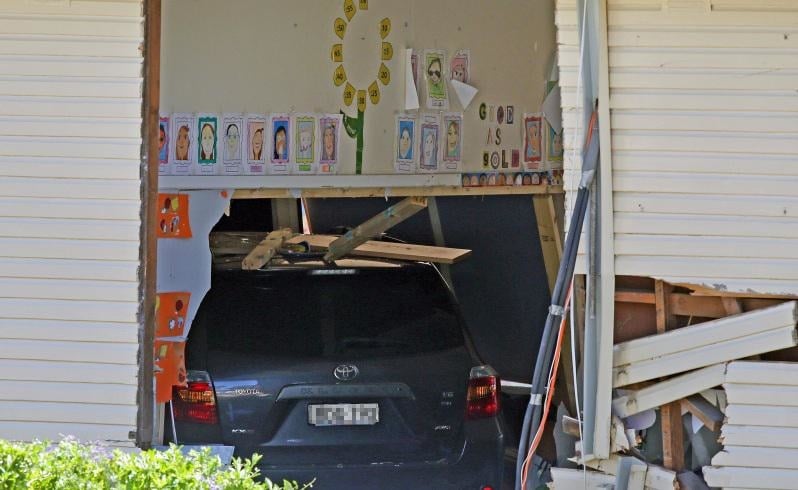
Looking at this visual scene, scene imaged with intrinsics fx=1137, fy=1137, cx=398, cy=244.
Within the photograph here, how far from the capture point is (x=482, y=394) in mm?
6262

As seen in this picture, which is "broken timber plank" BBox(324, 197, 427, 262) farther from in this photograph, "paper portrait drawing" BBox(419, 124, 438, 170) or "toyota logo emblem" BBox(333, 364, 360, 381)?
"toyota logo emblem" BBox(333, 364, 360, 381)

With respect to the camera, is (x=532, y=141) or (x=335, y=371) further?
(x=532, y=141)

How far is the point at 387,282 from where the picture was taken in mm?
6652

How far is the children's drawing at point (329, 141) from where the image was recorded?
28.4 feet

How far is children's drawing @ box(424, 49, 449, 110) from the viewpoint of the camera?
29.3 ft

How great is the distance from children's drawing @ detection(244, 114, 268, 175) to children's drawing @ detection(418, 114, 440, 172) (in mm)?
1224

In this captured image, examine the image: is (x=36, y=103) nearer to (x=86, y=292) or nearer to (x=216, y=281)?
(x=86, y=292)

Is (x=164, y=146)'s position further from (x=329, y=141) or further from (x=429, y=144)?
(x=429, y=144)

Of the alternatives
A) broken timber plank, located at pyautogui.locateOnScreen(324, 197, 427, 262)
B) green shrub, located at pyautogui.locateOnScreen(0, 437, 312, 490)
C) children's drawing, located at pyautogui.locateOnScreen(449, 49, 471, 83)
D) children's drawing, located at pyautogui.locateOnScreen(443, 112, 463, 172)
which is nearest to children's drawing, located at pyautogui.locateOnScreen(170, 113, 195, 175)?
broken timber plank, located at pyautogui.locateOnScreen(324, 197, 427, 262)

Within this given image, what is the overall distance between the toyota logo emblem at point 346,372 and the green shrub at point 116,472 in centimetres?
202

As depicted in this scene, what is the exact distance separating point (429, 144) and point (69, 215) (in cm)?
357

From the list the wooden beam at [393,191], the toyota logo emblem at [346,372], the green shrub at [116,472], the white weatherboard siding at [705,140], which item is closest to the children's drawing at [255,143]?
the wooden beam at [393,191]

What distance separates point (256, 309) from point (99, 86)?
1495 millimetres

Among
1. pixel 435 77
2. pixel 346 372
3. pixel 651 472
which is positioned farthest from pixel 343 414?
pixel 435 77
